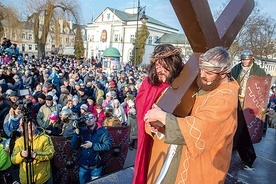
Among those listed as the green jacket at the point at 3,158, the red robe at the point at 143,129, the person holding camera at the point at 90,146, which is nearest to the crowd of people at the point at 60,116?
the person holding camera at the point at 90,146

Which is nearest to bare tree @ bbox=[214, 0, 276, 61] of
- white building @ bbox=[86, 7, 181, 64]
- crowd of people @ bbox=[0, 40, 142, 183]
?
crowd of people @ bbox=[0, 40, 142, 183]

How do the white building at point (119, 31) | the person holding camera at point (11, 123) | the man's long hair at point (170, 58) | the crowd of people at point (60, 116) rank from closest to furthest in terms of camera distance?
the man's long hair at point (170, 58), the crowd of people at point (60, 116), the person holding camera at point (11, 123), the white building at point (119, 31)

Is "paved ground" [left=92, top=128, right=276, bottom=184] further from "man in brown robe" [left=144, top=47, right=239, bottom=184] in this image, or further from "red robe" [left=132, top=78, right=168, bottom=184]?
"man in brown robe" [left=144, top=47, right=239, bottom=184]

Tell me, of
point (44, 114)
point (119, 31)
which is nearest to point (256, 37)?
point (44, 114)

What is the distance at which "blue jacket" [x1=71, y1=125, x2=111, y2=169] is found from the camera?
3.89m

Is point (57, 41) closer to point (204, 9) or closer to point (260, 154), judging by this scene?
point (260, 154)

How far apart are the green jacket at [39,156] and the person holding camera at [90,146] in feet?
1.68

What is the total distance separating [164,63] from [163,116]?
16.9 inches

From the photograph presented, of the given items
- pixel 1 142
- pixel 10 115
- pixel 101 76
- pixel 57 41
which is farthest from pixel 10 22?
pixel 1 142

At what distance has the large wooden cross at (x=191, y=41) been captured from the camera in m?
1.49

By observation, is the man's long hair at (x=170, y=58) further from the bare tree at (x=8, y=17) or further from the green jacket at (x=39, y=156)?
the bare tree at (x=8, y=17)

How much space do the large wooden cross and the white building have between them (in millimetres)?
46299

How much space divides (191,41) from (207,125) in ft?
1.90

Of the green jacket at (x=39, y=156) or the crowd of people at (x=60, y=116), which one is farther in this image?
the crowd of people at (x=60, y=116)
